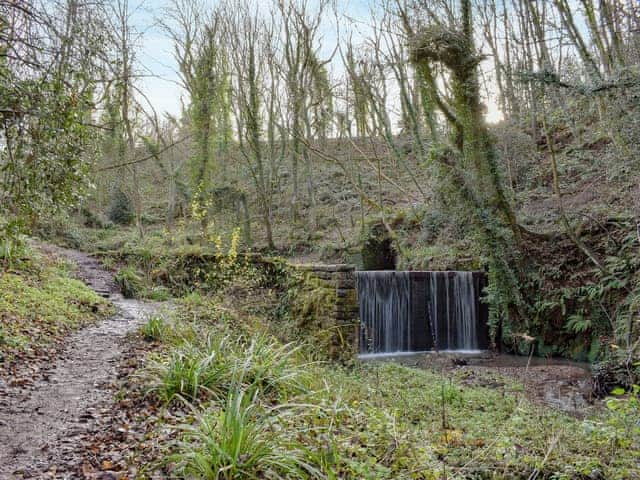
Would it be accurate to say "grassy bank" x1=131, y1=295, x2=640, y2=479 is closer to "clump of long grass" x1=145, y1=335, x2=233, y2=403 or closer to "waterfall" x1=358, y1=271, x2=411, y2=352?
"clump of long grass" x1=145, y1=335, x2=233, y2=403

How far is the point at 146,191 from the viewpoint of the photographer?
25.2 metres

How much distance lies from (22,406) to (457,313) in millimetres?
9887

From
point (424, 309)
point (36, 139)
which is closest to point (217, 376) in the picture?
point (36, 139)

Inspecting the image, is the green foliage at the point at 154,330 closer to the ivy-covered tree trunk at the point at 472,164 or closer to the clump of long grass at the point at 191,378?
the clump of long grass at the point at 191,378

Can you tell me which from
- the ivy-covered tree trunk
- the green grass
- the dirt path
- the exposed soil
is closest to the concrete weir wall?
the exposed soil

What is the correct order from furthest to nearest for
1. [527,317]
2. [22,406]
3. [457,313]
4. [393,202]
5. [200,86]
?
[393,202] → [200,86] → [457,313] → [527,317] → [22,406]

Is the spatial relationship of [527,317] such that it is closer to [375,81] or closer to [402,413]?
[402,413]

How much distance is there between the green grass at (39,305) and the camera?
17.4 feet

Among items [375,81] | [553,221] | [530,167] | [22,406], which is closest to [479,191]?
[553,221]

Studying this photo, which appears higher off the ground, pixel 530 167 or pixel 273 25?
pixel 273 25

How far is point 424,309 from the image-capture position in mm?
11672

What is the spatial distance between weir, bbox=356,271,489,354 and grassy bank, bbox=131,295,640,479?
634cm

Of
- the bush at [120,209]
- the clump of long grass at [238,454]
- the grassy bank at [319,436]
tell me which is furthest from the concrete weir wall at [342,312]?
the bush at [120,209]

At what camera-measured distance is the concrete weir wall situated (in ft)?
25.5
